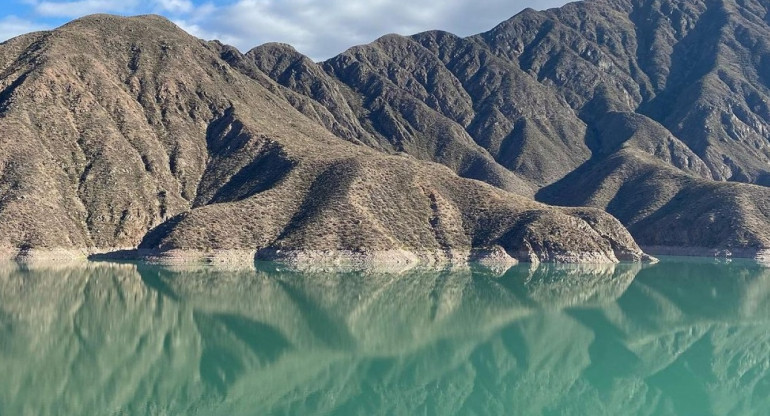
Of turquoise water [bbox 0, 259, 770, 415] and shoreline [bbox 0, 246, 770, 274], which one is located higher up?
turquoise water [bbox 0, 259, 770, 415]

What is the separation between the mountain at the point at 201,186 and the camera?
116000mm

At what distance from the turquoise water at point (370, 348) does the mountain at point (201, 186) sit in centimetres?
2896

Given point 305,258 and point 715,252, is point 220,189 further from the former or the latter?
point 715,252

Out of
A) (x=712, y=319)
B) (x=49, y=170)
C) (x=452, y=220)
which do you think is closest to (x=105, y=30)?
(x=49, y=170)

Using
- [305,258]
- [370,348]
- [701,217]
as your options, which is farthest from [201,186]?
[701,217]

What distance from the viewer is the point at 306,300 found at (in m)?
71.4

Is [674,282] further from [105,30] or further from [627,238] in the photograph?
[105,30]

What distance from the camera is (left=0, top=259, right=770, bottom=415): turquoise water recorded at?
121ft

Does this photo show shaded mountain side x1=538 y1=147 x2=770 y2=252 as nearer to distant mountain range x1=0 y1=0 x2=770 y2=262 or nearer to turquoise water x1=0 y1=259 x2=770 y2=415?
distant mountain range x1=0 y1=0 x2=770 y2=262

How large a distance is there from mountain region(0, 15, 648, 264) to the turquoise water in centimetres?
2896

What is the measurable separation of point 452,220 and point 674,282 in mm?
42701

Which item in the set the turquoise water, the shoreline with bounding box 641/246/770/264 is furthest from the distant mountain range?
the turquoise water

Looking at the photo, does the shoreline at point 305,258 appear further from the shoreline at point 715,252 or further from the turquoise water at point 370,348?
A: the shoreline at point 715,252

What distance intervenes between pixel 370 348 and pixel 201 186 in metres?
110
